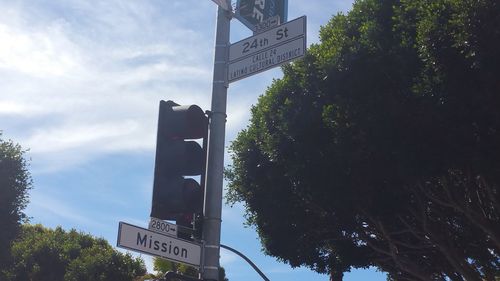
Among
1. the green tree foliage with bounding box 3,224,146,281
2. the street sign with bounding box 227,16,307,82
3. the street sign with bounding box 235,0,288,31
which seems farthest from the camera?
the green tree foliage with bounding box 3,224,146,281

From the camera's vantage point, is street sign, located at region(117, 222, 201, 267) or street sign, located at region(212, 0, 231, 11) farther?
street sign, located at region(212, 0, 231, 11)

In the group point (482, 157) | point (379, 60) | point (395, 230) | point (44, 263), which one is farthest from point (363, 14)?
point (44, 263)

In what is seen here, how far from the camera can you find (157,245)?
586 cm

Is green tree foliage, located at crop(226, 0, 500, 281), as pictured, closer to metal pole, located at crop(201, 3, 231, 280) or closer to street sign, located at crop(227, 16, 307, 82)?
street sign, located at crop(227, 16, 307, 82)

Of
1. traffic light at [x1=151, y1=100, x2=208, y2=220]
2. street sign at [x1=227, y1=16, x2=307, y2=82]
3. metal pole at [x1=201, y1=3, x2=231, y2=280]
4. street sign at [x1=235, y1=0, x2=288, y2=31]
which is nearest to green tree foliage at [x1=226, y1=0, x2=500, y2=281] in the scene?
street sign at [x1=235, y1=0, x2=288, y2=31]

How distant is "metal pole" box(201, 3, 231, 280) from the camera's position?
622 cm

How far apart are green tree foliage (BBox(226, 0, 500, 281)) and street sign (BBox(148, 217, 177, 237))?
7.67 meters

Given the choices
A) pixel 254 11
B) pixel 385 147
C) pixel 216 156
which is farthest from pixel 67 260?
pixel 216 156

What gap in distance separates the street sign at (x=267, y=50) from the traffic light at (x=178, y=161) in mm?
814

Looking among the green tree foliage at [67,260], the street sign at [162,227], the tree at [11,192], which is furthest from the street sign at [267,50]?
the green tree foliage at [67,260]

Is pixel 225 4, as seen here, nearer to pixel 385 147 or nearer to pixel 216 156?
pixel 216 156

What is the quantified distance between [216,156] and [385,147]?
24.9 feet

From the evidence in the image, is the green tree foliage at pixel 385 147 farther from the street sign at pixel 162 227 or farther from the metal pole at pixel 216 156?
the street sign at pixel 162 227

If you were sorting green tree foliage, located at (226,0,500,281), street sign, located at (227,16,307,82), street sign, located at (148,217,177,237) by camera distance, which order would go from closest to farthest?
street sign, located at (148,217,177,237) → street sign, located at (227,16,307,82) → green tree foliage, located at (226,0,500,281)
